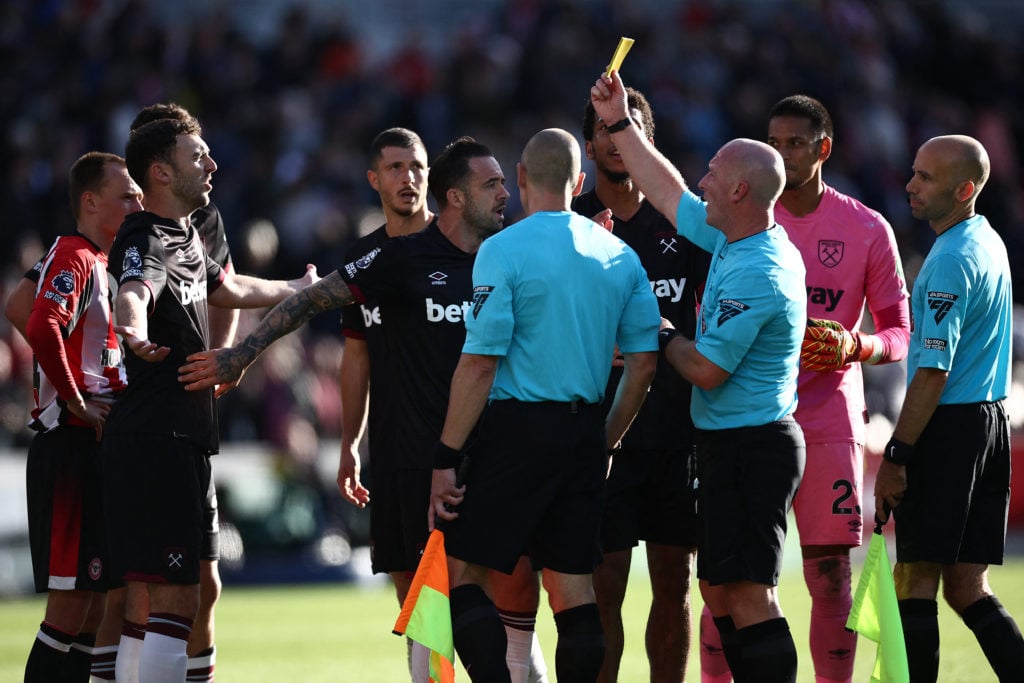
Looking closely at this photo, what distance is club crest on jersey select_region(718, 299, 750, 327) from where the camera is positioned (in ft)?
20.0

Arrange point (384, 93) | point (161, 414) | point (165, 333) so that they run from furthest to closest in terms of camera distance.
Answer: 1. point (384, 93)
2. point (165, 333)
3. point (161, 414)

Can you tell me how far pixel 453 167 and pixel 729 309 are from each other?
1640mm

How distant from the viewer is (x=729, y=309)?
6.11 metres

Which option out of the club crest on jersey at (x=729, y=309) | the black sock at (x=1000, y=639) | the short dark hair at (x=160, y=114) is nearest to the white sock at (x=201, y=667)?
the short dark hair at (x=160, y=114)

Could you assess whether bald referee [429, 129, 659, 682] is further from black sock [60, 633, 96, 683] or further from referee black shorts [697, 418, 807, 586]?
black sock [60, 633, 96, 683]

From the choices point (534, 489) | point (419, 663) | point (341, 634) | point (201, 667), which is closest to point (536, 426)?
point (534, 489)

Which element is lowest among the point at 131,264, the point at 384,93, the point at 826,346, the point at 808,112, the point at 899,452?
the point at 899,452

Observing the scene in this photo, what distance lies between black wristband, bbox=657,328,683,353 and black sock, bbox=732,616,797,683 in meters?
1.30

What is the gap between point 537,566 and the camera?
6.45m

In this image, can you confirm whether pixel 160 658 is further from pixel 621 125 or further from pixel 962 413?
pixel 962 413

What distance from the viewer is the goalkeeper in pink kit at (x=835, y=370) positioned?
23.0 feet

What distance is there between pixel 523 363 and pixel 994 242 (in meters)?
2.61

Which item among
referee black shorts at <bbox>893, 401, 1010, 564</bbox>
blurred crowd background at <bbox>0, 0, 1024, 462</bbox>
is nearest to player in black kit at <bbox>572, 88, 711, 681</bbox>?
referee black shorts at <bbox>893, 401, 1010, 564</bbox>

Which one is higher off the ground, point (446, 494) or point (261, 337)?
point (261, 337)
